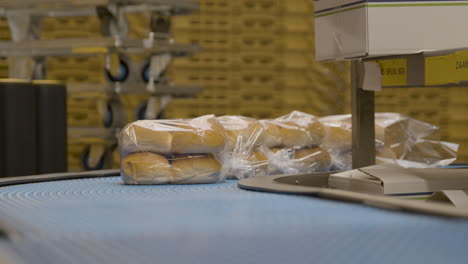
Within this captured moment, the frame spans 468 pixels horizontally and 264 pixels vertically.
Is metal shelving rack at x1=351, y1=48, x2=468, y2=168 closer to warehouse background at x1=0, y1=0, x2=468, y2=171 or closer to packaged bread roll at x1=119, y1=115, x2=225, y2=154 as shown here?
packaged bread roll at x1=119, y1=115, x2=225, y2=154

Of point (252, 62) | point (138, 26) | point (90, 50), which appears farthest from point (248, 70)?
point (90, 50)

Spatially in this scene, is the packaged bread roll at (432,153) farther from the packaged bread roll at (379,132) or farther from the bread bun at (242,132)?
the bread bun at (242,132)

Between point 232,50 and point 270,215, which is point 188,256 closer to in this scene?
point 270,215

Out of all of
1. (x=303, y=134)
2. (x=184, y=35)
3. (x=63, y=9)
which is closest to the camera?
(x=303, y=134)

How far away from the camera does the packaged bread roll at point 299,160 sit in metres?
1.72

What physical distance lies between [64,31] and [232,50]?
152cm

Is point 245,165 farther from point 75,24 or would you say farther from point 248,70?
point 75,24

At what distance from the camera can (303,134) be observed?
1812mm

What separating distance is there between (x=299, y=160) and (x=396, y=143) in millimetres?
342

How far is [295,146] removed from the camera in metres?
1.78

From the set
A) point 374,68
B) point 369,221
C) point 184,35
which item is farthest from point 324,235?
point 184,35

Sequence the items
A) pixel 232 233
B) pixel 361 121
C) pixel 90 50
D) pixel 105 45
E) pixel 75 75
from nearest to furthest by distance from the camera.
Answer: pixel 232 233 → pixel 361 121 → pixel 105 45 → pixel 90 50 → pixel 75 75

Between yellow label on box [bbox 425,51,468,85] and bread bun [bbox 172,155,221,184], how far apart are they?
0.45 metres

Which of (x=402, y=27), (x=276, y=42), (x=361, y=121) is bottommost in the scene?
(x=361, y=121)
